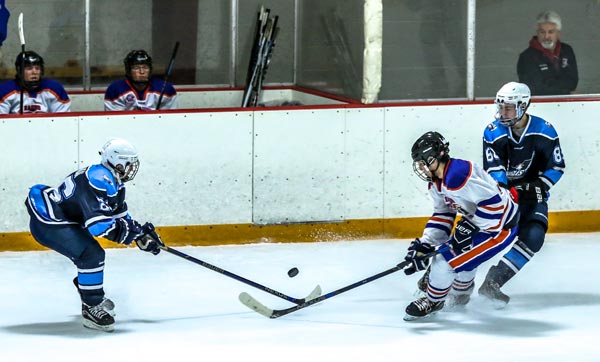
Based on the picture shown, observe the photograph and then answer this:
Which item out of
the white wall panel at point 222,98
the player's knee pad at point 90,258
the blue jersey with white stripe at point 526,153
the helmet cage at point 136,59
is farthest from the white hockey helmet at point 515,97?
the helmet cage at point 136,59

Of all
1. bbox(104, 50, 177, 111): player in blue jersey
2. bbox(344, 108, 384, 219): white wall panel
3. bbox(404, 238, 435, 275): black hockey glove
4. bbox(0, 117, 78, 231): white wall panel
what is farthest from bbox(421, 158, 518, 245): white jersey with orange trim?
bbox(104, 50, 177, 111): player in blue jersey

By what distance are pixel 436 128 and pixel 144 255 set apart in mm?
1618

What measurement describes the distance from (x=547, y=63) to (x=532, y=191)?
1.98 m

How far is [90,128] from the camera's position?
274 inches

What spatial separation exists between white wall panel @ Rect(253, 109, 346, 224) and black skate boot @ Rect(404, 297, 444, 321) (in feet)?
5.58

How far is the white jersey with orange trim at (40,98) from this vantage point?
7453mm

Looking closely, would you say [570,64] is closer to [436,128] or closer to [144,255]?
[436,128]

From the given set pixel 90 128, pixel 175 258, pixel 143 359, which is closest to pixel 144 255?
pixel 175 258

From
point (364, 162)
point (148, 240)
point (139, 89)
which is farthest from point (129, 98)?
point (148, 240)

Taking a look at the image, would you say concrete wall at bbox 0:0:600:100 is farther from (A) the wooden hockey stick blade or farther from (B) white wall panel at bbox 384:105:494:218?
(A) the wooden hockey stick blade

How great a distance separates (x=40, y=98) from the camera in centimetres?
748

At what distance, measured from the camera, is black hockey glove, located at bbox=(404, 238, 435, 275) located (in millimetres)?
5520

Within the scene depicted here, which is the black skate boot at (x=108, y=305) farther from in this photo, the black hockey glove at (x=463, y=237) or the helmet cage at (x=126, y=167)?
the black hockey glove at (x=463, y=237)

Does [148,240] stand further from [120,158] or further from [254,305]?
[254,305]
